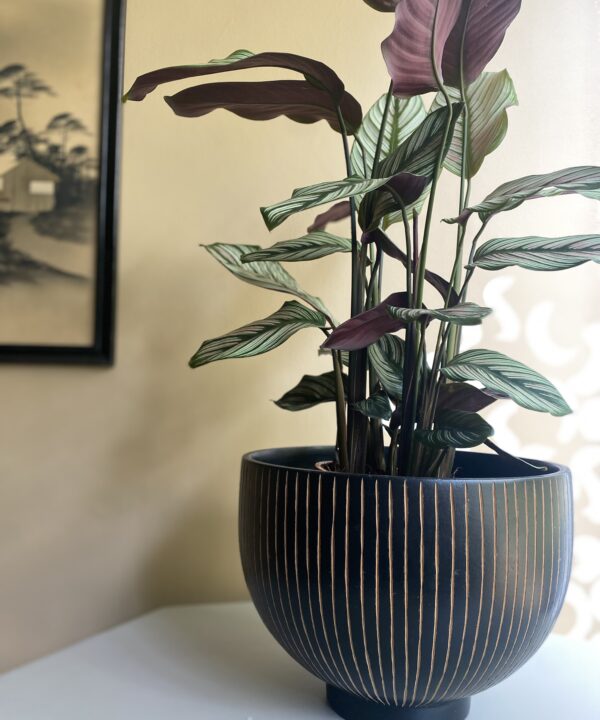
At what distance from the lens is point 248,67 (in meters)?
0.72

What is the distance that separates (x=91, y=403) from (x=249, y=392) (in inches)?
10.3

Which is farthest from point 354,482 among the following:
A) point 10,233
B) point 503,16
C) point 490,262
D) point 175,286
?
point 10,233

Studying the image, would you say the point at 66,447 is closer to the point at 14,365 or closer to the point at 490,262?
the point at 14,365

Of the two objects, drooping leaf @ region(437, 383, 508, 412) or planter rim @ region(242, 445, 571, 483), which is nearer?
planter rim @ region(242, 445, 571, 483)

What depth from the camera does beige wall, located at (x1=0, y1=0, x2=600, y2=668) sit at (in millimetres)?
1173

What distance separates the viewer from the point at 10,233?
1.15 metres

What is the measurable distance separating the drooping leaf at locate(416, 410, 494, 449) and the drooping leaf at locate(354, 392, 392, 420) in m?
0.04

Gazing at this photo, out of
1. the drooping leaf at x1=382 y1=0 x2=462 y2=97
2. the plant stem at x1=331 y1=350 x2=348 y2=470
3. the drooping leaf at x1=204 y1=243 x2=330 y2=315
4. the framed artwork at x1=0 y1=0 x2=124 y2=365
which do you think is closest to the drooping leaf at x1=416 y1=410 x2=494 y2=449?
the plant stem at x1=331 y1=350 x2=348 y2=470

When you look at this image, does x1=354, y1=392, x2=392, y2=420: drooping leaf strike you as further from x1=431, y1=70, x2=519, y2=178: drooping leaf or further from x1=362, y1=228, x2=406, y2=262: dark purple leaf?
x1=431, y1=70, x2=519, y2=178: drooping leaf

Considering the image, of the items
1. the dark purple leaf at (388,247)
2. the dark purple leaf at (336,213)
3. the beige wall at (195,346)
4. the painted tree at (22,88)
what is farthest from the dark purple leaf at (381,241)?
the painted tree at (22,88)

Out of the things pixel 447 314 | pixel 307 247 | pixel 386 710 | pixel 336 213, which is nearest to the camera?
pixel 447 314

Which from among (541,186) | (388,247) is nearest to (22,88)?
(388,247)

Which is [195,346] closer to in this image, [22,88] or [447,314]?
[22,88]

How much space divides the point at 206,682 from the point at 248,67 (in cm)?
73
